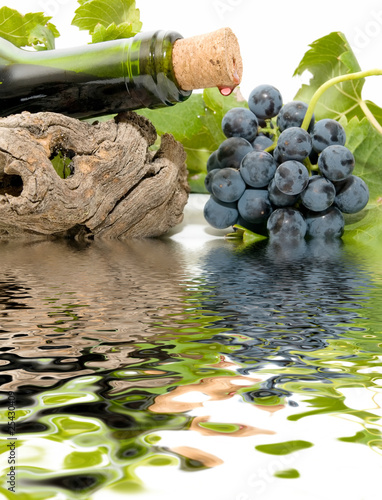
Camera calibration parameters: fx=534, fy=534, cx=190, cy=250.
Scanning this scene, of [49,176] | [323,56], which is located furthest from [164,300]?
[323,56]

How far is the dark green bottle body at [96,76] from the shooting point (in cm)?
58

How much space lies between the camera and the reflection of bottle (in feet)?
1.88

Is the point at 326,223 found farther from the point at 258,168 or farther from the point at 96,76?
the point at 96,76

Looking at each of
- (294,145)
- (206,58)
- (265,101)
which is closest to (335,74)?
(265,101)

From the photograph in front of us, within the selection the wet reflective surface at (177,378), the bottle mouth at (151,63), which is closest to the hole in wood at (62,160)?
the bottle mouth at (151,63)

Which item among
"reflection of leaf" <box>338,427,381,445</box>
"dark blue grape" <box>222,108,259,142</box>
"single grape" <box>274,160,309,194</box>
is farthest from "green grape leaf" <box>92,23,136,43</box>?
"reflection of leaf" <box>338,427,381,445</box>

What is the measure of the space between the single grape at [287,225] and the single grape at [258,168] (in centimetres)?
5

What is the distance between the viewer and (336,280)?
36 centimetres

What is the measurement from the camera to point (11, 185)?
65 cm

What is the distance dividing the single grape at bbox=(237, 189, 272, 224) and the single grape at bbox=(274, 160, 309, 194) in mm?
53

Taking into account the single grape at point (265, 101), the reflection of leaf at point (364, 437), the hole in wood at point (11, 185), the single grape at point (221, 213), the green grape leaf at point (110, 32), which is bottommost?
the reflection of leaf at point (364, 437)

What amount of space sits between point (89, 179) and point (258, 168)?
22 centimetres

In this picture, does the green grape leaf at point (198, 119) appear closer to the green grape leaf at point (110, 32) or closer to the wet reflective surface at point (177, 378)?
the green grape leaf at point (110, 32)

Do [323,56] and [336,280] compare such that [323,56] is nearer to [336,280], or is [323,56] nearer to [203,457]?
[336,280]
